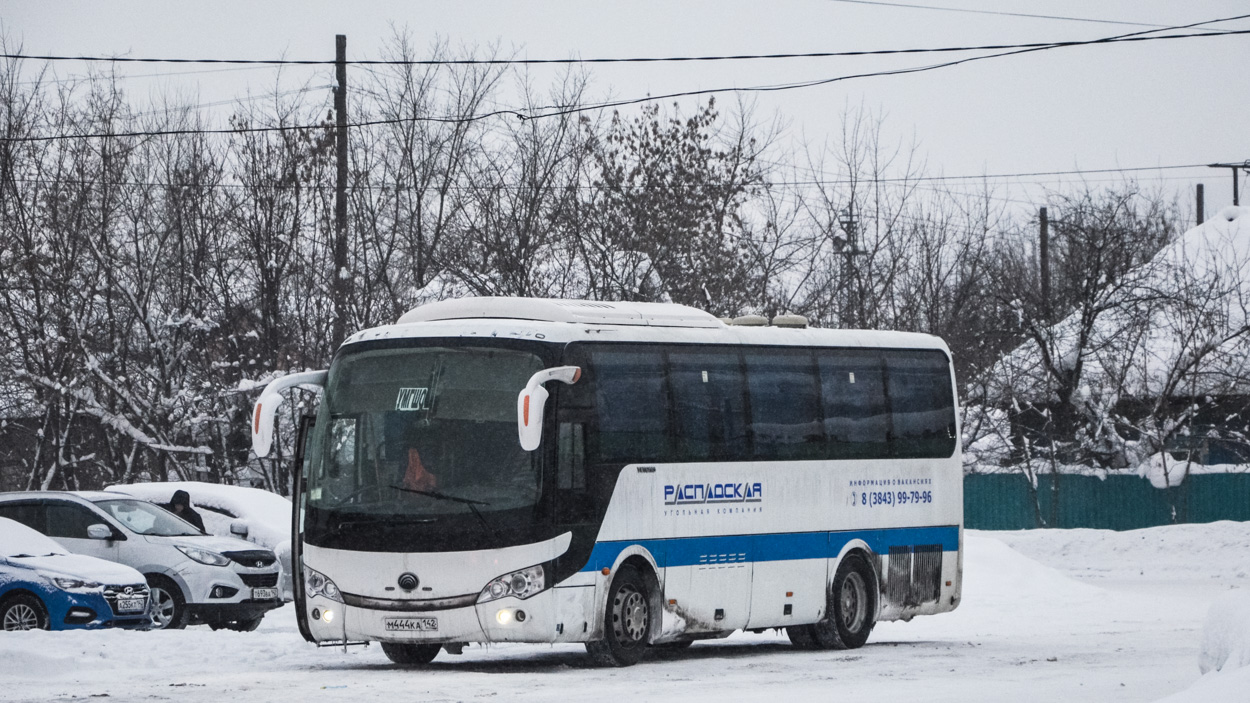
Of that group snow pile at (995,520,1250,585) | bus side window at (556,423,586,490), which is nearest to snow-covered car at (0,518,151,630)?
bus side window at (556,423,586,490)

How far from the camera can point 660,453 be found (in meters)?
15.0

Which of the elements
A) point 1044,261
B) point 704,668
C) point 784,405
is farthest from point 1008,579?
point 1044,261

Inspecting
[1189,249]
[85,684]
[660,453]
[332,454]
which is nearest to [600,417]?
[660,453]

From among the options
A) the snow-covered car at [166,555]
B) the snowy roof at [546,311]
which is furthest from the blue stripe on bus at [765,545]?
the snow-covered car at [166,555]

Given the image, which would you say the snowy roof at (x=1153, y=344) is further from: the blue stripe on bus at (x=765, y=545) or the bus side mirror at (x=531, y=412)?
the bus side mirror at (x=531, y=412)

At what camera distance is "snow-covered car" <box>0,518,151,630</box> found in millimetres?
16906

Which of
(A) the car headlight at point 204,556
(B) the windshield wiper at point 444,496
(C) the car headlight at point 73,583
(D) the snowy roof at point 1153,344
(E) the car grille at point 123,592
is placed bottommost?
(E) the car grille at point 123,592

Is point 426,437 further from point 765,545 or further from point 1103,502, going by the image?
point 1103,502

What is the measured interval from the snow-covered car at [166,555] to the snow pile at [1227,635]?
13.4m

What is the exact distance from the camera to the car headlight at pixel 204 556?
64.7 ft

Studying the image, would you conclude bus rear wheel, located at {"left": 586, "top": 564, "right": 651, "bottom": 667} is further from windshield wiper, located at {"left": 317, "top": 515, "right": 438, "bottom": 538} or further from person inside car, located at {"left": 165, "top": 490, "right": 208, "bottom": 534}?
person inside car, located at {"left": 165, "top": 490, "right": 208, "bottom": 534}

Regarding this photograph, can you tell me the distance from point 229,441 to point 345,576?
2018 cm

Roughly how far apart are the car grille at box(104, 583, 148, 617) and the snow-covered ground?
1514 mm

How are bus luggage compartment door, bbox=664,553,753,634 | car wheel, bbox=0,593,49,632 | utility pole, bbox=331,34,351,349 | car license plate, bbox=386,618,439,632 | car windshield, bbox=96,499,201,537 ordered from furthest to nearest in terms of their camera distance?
utility pole, bbox=331,34,351,349, car windshield, bbox=96,499,201,537, car wheel, bbox=0,593,49,632, bus luggage compartment door, bbox=664,553,753,634, car license plate, bbox=386,618,439,632
